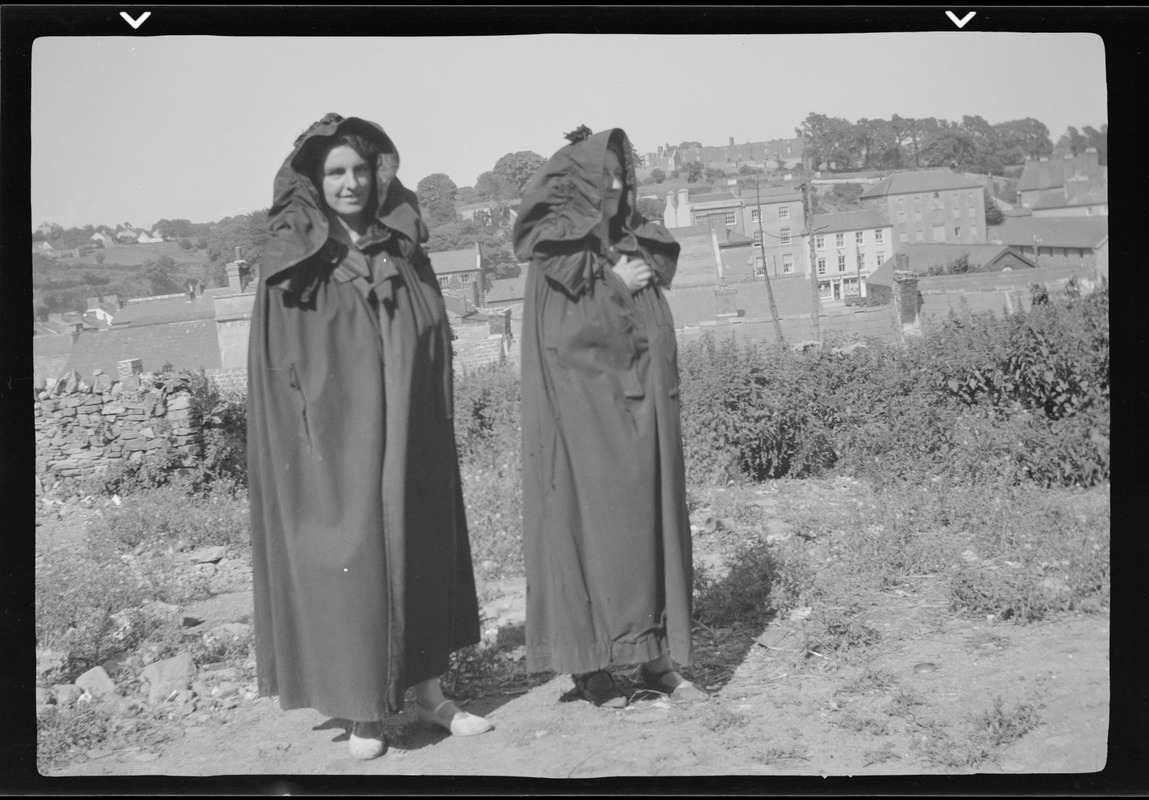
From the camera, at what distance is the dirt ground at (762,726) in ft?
13.9

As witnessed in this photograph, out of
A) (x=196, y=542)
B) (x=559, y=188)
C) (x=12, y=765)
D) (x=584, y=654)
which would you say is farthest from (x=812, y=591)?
(x=196, y=542)

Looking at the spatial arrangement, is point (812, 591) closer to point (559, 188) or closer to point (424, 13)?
point (559, 188)

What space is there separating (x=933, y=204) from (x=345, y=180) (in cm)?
968

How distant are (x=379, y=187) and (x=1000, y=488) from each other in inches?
234

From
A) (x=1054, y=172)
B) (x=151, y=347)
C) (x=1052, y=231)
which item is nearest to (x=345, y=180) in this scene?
(x=1054, y=172)

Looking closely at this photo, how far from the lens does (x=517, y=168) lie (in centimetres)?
602

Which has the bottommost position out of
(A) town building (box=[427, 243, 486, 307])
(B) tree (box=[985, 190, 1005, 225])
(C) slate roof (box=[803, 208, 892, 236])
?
(A) town building (box=[427, 243, 486, 307])

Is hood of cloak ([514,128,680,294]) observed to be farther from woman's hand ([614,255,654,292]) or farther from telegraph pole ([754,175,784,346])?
telegraph pole ([754,175,784,346])

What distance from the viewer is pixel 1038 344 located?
973 cm

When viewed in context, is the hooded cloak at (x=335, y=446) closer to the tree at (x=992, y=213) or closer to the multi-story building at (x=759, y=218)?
the multi-story building at (x=759, y=218)

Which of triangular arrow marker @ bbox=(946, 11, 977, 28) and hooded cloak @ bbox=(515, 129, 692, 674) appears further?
triangular arrow marker @ bbox=(946, 11, 977, 28)

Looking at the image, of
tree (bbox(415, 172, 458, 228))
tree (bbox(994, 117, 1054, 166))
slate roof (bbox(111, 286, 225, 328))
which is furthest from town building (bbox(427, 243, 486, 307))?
slate roof (bbox(111, 286, 225, 328))

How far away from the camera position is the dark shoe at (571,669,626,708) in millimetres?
4660

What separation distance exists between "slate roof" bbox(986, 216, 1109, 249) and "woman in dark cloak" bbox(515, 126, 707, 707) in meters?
2.44
